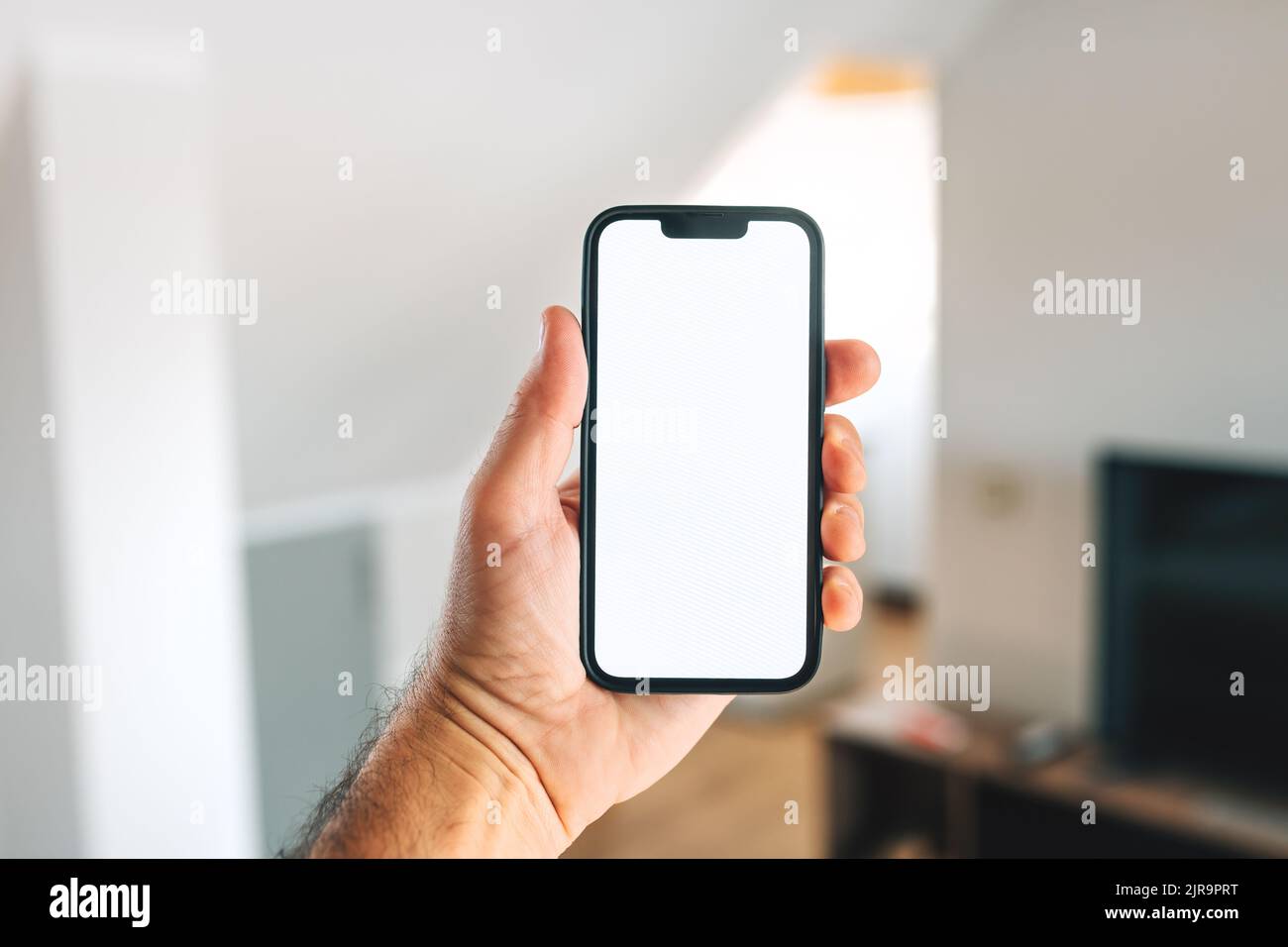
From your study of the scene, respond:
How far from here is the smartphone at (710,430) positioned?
0.49 m

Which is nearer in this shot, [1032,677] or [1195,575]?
[1195,575]

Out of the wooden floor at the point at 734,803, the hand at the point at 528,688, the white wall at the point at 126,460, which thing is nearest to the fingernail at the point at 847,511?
the hand at the point at 528,688

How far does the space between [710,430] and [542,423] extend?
7cm

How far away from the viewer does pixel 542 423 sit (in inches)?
19.3

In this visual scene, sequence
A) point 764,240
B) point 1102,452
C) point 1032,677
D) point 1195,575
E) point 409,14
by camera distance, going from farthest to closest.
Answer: point 1032,677
point 1102,452
point 1195,575
point 409,14
point 764,240

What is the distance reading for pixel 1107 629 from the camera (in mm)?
1371

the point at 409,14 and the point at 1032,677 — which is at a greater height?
the point at 409,14

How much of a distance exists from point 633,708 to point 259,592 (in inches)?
41.2

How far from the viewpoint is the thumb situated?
480 millimetres

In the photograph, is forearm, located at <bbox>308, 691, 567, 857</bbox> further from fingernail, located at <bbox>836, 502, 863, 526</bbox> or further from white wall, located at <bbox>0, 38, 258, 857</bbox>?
white wall, located at <bbox>0, 38, 258, 857</bbox>

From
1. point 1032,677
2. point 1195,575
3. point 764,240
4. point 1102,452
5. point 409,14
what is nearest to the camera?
point 764,240

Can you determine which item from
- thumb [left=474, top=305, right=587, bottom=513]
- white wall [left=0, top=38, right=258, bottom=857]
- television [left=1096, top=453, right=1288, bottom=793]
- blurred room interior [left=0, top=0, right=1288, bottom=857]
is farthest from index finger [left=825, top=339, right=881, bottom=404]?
television [left=1096, top=453, right=1288, bottom=793]
